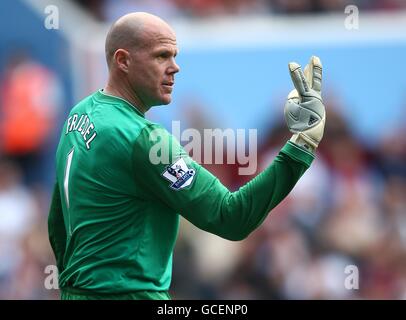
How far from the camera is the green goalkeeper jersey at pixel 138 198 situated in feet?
15.9

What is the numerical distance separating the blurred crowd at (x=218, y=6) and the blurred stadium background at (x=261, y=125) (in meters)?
0.02

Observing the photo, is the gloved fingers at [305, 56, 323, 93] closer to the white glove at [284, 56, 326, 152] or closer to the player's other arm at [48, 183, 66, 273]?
the white glove at [284, 56, 326, 152]

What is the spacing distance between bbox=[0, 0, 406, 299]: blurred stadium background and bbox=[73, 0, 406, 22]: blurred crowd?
0.02 m

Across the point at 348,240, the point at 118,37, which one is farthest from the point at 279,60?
the point at 118,37

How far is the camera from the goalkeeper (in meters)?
4.86

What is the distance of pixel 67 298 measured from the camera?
5.11m

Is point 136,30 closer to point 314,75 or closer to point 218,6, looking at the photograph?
point 314,75

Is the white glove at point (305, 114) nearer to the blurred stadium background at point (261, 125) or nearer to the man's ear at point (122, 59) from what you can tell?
the man's ear at point (122, 59)

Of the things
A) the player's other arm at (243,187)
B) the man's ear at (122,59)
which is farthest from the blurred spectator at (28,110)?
the player's other arm at (243,187)

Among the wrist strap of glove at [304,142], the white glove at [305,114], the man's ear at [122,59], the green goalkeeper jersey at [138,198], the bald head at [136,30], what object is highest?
the bald head at [136,30]

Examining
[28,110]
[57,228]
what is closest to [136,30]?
[57,228]

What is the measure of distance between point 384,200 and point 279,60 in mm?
1550

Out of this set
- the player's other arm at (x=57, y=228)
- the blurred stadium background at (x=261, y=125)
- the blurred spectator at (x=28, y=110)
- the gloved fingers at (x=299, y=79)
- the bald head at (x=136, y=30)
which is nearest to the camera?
the gloved fingers at (x=299, y=79)
